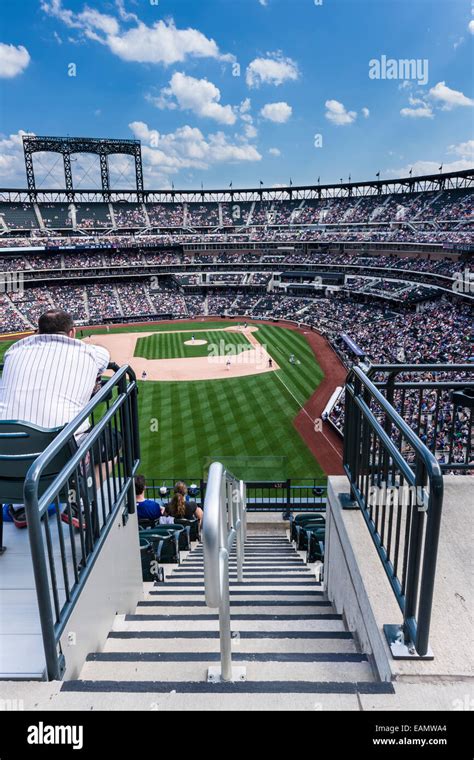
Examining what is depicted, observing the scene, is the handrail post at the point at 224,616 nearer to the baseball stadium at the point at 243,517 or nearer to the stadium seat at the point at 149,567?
the baseball stadium at the point at 243,517

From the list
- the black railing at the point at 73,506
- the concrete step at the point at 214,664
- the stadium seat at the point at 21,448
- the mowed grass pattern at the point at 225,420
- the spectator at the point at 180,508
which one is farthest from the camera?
the mowed grass pattern at the point at 225,420

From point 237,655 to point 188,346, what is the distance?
40.7 m

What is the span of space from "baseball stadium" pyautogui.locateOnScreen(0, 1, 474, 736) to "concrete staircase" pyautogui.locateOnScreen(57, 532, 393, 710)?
0.06ft

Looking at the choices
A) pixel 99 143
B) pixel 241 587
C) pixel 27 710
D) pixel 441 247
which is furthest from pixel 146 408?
pixel 99 143

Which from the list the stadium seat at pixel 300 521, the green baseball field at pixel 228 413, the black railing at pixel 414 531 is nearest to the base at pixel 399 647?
the black railing at pixel 414 531

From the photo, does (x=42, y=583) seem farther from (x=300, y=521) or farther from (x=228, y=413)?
(x=228, y=413)

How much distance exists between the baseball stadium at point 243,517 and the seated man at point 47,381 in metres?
0.02

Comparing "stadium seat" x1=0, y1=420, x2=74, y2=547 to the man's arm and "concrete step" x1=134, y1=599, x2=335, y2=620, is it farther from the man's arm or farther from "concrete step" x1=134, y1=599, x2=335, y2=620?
"concrete step" x1=134, y1=599, x2=335, y2=620

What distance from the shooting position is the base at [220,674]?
107 inches

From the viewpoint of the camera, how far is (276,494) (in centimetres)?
1488

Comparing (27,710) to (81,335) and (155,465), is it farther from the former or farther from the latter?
(81,335)

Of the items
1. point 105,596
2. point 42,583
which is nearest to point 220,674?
point 42,583

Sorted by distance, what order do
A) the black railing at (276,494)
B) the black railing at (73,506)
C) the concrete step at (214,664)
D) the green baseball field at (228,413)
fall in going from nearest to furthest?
the black railing at (73,506)
the concrete step at (214,664)
the black railing at (276,494)
the green baseball field at (228,413)
